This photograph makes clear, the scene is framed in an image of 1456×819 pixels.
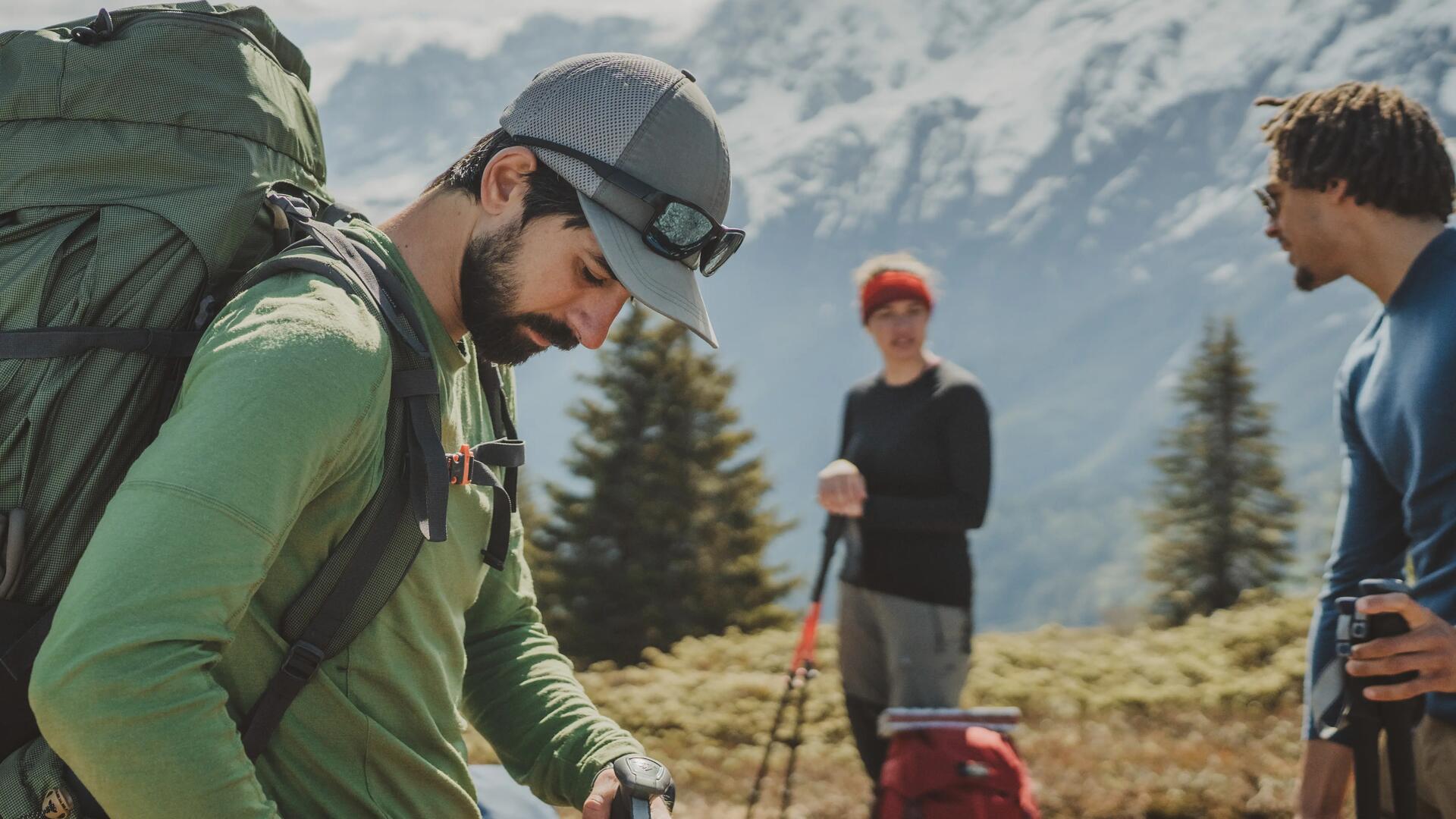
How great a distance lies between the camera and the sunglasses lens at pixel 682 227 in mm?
1670

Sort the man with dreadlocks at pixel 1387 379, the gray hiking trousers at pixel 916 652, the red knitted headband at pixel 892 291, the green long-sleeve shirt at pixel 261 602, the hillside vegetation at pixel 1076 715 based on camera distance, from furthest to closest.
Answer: the hillside vegetation at pixel 1076 715, the red knitted headband at pixel 892 291, the gray hiking trousers at pixel 916 652, the man with dreadlocks at pixel 1387 379, the green long-sleeve shirt at pixel 261 602

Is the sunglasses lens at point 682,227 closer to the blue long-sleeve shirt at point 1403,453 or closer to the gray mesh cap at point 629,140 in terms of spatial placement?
the gray mesh cap at point 629,140

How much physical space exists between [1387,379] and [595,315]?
1843 millimetres

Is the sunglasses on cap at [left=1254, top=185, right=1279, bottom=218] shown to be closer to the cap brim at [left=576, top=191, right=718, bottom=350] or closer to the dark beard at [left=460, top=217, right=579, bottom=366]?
the cap brim at [left=576, top=191, right=718, bottom=350]

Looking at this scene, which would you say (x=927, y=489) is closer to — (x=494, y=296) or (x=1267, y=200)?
(x=1267, y=200)

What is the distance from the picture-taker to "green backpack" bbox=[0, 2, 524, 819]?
4.29 feet

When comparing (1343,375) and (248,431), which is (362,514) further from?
(1343,375)

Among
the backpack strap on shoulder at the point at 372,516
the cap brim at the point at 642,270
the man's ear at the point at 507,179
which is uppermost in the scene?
the man's ear at the point at 507,179

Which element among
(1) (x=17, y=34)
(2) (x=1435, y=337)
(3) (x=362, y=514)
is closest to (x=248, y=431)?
(3) (x=362, y=514)

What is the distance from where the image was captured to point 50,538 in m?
1.32

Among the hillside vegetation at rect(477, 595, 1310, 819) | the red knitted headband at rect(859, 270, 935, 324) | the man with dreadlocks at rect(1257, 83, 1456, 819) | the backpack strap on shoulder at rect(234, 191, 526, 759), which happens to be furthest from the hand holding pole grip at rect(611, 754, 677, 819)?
the hillside vegetation at rect(477, 595, 1310, 819)

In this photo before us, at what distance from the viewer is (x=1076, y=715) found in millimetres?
8703

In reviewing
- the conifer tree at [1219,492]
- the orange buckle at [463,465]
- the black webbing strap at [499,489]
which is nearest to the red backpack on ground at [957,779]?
the black webbing strap at [499,489]

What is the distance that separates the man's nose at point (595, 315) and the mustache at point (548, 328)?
15 millimetres
